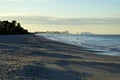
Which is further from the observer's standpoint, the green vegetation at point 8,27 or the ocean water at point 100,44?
the green vegetation at point 8,27

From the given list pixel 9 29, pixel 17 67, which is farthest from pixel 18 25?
pixel 17 67

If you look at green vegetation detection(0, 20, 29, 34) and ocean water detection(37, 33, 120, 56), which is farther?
green vegetation detection(0, 20, 29, 34)

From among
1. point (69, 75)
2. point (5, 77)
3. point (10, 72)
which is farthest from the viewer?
point (69, 75)

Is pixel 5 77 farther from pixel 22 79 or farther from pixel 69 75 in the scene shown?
pixel 69 75

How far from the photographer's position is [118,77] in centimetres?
1355

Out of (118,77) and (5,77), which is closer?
(5,77)

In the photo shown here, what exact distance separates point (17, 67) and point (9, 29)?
320 ft

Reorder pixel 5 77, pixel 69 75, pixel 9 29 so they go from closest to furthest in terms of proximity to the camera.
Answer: pixel 5 77
pixel 69 75
pixel 9 29

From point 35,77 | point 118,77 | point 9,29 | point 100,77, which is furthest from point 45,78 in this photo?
point 9,29

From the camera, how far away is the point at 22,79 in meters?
11.2

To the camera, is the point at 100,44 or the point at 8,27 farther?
the point at 8,27

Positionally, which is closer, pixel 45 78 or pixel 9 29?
pixel 45 78

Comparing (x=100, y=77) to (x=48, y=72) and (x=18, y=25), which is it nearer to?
(x=48, y=72)

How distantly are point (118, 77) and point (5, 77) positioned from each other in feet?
16.1
